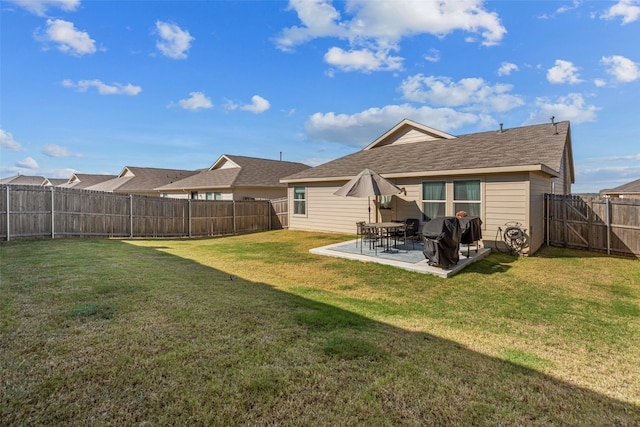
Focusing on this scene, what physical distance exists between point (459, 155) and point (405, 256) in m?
5.41

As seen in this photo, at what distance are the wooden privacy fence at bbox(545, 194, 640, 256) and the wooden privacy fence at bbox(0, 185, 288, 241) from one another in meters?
13.1

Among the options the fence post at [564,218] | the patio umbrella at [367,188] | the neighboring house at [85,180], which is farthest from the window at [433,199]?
the neighboring house at [85,180]

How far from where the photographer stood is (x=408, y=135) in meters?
15.9

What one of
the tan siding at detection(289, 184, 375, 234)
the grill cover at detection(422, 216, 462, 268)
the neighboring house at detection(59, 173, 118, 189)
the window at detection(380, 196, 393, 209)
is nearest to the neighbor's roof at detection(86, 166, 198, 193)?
the neighboring house at detection(59, 173, 118, 189)

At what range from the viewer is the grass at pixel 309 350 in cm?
227

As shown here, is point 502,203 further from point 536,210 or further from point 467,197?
point 536,210

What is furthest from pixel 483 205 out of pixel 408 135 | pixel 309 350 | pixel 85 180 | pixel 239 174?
pixel 85 180

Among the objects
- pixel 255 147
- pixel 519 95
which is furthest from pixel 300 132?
pixel 519 95

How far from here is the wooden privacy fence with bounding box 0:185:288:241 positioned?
34.4 ft

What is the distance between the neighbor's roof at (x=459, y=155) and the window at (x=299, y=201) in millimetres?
659

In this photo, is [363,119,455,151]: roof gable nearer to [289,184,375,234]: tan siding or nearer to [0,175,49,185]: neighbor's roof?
[289,184,375,234]: tan siding

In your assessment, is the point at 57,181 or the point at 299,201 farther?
the point at 57,181

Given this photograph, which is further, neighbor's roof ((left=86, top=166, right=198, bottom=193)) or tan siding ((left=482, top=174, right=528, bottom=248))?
neighbor's roof ((left=86, top=166, right=198, bottom=193))

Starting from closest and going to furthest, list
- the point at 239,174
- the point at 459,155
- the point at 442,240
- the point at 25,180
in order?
the point at 442,240 < the point at 459,155 < the point at 239,174 < the point at 25,180
